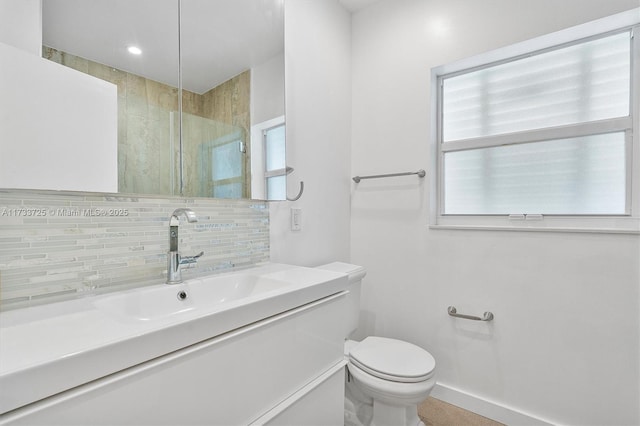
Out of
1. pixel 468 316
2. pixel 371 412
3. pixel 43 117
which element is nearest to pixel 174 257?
pixel 43 117

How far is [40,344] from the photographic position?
56 centimetres

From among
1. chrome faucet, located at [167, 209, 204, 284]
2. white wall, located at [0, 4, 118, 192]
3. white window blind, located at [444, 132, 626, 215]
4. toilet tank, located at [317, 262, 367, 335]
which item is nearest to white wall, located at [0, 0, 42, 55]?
white wall, located at [0, 4, 118, 192]

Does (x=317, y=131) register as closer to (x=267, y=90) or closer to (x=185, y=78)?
(x=267, y=90)

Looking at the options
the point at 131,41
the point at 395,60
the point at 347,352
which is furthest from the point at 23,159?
the point at 395,60

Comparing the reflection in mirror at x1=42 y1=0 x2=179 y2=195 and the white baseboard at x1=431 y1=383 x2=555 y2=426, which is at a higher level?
the reflection in mirror at x1=42 y1=0 x2=179 y2=195

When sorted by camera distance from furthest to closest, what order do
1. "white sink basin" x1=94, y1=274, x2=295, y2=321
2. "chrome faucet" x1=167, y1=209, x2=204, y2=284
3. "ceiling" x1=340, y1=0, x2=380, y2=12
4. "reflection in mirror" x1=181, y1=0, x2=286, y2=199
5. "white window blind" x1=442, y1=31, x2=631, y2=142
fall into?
"ceiling" x1=340, y1=0, x2=380, y2=12
"white window blind" x1=442, y1=31, x2=631, y2=142
"reflection in mirror" x1=181, y1=0, x2=286, y2=199
"chrome faucet" x1=167, y1=209, x2=204, y2=284
"white sink basin" x1=94, y1=274, x2=295, y2=321

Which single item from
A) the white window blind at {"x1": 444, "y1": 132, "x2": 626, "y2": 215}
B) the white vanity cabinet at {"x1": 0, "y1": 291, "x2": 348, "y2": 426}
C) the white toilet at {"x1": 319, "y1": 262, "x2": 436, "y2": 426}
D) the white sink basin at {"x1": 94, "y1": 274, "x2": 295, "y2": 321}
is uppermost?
the white window blind at {"x1": 444, "y1": 132, "x2": 626, "y2": 215}

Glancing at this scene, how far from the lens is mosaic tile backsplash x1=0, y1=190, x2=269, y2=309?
0.79 meters

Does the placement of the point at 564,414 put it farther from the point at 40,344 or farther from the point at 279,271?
the point at 40,344

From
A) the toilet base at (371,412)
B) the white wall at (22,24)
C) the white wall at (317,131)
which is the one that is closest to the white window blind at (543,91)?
the white wall at (317,131)

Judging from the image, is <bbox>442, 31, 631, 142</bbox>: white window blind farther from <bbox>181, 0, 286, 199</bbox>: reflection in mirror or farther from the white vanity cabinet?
the white vanity cabinet

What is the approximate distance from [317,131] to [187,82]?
78 centimetres

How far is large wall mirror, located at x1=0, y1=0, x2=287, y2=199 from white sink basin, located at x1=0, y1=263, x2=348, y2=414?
365mm

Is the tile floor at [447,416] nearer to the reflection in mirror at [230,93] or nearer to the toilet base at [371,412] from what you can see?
the toilet base at [371,412]
